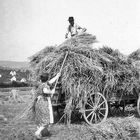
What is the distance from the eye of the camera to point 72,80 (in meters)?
6.93

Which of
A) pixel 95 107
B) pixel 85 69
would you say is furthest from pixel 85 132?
pixel 85 69

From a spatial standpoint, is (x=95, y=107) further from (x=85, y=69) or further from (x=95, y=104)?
(x=85, y=69)

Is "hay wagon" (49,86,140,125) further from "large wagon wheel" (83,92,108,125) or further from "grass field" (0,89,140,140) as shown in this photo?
"grass field" (0,89,140,140)

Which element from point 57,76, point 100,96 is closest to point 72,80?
point 57,76

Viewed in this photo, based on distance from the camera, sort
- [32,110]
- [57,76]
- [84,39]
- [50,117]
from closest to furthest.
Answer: [50,117]
[57,76]
[32,110]
[84,39]

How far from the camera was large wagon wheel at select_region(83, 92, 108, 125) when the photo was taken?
279 inches

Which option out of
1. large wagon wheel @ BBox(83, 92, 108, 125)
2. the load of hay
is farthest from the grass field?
the load of hay

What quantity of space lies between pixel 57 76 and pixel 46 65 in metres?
0.88

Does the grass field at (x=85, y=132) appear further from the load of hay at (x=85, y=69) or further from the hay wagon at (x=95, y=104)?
the load of hay at (x=85, y=69)

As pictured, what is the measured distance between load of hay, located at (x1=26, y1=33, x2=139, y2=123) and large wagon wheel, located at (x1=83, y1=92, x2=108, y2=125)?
0.21m

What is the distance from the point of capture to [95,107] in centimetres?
717

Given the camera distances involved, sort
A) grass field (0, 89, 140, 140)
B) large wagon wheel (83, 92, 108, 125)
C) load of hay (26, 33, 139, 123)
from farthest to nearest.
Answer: large wagon wheel (83, 92, 108, 125), load of hay (26, 33, 139, 123), grass field (0, 89, 140, 140)

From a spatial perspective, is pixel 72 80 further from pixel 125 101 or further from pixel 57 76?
pixel 125 101

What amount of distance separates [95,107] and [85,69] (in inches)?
44.0
